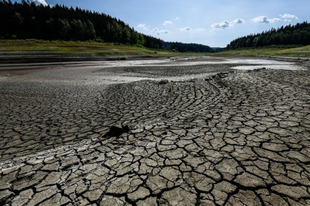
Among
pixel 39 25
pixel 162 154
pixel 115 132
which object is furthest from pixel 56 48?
pixel 162 154

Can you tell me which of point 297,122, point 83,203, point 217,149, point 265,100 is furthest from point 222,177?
point 265,100

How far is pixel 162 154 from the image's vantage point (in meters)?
2.92

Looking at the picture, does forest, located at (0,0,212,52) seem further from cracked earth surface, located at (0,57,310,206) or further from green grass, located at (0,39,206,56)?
cracked earth surface, located at (0,57,310,206)

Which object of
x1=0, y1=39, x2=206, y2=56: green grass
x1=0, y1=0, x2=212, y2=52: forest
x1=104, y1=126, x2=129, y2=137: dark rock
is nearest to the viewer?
x1=104, y1=126, x2=129, y2=137: dark rock

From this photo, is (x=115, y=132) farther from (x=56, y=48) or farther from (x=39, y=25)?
(x=39, y=25)

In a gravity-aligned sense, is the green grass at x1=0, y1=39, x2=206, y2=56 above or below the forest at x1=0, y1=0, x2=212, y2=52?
below

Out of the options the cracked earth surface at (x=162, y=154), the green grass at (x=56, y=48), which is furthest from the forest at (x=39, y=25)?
the cracked earth surface at (x=162, y=154)

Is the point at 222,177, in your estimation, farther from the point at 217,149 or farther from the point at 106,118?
the point at 106,118

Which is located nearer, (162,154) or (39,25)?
(162,154)

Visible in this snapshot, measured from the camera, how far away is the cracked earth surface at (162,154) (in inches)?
82.1

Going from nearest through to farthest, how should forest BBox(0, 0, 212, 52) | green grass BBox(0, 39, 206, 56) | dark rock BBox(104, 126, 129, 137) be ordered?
dark rock BBox(104, 126, 129, 137) < green grass BBox(0, 39, 206, 56) < forest BBox(0, 0, 212, 52)

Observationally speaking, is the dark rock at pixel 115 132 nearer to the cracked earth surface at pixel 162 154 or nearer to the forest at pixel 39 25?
the cracked earth surface at pixel 162 154

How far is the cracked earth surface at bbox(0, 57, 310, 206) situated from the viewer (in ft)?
6.84

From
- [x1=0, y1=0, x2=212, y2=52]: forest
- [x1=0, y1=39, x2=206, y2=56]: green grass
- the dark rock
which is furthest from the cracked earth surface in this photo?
[x1=0, y1=0, x2=212, y2=52]: forest
